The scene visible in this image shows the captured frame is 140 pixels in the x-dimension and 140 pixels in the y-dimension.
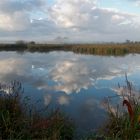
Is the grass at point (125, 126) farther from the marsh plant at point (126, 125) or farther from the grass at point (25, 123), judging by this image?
the grass at point (25, 123)

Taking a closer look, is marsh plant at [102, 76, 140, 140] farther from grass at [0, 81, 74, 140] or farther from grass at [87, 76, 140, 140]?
grass at [0, 81, 74, 140]

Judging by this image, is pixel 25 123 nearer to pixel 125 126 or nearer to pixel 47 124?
pixel 47 124

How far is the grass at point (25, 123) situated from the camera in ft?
20.9

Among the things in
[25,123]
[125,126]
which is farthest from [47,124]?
→ [125,126]

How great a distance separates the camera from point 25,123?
22.1 feet

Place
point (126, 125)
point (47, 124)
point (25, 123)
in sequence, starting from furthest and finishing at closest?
point (25, 123) → point (47, 124) → point (126, 125)

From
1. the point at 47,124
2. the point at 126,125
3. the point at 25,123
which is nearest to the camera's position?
the point at 126,125

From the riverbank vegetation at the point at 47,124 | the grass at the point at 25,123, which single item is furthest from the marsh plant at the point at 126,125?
the grass at the point at 25,123

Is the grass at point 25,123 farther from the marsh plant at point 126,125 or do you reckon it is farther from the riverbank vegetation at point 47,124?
the marsh plant at point 126,125

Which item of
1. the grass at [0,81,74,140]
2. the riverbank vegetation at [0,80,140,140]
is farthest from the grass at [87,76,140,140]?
the grass at [0,81,74,140]

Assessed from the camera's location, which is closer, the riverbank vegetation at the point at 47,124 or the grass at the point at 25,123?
the riverbank vegetation at the point at 47,124

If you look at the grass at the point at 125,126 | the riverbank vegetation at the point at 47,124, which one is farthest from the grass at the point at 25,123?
the grass at the point at 125,126

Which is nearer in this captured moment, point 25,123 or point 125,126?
point 125,126

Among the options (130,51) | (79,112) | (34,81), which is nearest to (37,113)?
(79,112)
